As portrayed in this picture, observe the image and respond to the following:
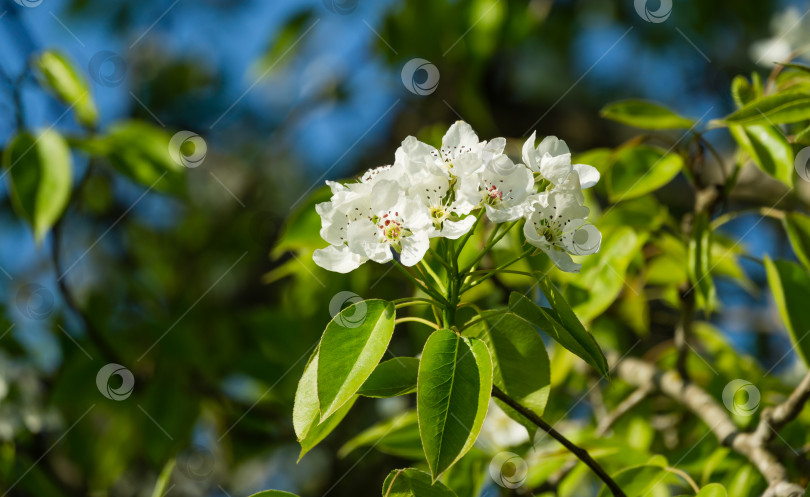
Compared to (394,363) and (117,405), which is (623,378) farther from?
(117,405)

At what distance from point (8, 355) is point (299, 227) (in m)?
1.13

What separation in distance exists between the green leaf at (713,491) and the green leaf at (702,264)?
359 millimetres

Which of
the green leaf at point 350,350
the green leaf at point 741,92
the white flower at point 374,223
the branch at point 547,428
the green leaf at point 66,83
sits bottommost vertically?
the branch at point 547,428

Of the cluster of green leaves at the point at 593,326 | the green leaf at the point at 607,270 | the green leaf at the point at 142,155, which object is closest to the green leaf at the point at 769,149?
the cluster of green leaves at the point at 593,326

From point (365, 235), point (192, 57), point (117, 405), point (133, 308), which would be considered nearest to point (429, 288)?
point (365, 235)

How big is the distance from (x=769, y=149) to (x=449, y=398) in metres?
0.73

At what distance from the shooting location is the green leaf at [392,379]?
0.89m

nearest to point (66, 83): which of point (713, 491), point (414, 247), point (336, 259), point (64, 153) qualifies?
point (64, 153)

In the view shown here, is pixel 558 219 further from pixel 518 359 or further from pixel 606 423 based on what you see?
pixel 606 423

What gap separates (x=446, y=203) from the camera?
91 cm

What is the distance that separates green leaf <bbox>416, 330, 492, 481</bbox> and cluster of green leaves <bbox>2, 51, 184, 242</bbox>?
96 cm

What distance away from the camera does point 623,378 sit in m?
1.60

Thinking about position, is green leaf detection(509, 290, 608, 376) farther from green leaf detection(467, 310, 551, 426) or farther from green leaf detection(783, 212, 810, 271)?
green leaf detection(783, 212, 810, 271)

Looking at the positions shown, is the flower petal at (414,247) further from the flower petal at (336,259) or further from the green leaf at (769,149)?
the green leaf at (769,149)
